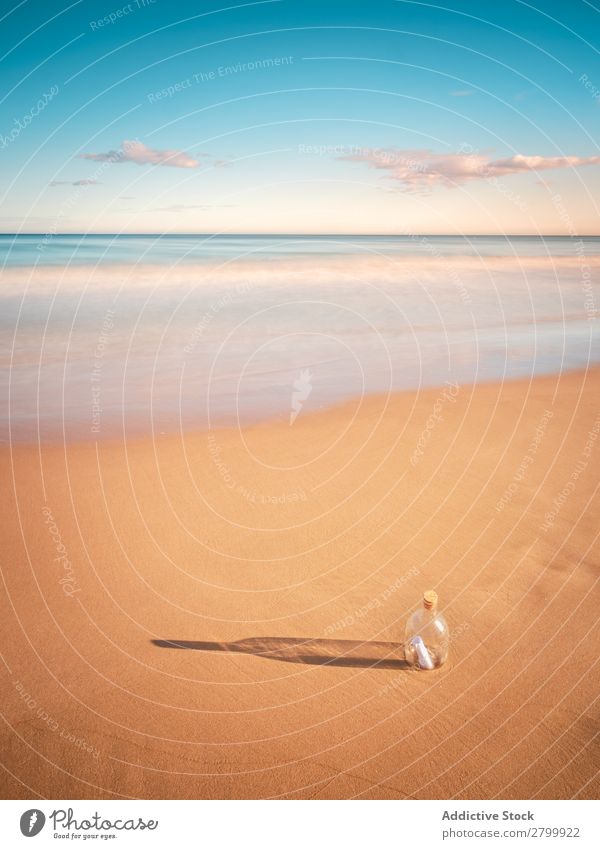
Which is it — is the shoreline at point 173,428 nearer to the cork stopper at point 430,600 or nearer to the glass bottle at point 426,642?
the glass bottle at point 426,642

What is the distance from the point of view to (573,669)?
4492mm

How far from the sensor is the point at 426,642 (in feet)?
15.0

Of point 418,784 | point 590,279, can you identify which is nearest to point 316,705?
point 418,784

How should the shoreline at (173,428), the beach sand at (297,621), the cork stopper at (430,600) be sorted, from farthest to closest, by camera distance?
the shoreline at (173,428) < the cork stopper at (430,600) < the beach sand at (297,621)

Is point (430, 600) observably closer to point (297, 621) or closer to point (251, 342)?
point (297, 621)

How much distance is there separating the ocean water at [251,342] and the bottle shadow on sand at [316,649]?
5.32 m

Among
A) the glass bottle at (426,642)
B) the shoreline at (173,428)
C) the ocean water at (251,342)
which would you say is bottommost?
the glass bottle at (426,642)

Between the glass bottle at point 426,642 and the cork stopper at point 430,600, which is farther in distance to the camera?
the glass bottle at point 426,642

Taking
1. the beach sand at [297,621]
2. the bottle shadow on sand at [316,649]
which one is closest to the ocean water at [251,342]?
the beach sand at [297,621]

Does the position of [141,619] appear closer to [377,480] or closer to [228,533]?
[228,533]

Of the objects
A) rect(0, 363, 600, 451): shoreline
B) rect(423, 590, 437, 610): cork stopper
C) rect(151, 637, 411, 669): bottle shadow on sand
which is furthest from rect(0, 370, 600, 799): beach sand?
rect(423, 590, 437, 610): cork stopper

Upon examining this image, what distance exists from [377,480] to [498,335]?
12385 millimetres

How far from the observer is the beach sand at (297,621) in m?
3.83

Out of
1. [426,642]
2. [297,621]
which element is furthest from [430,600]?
[297,621]
